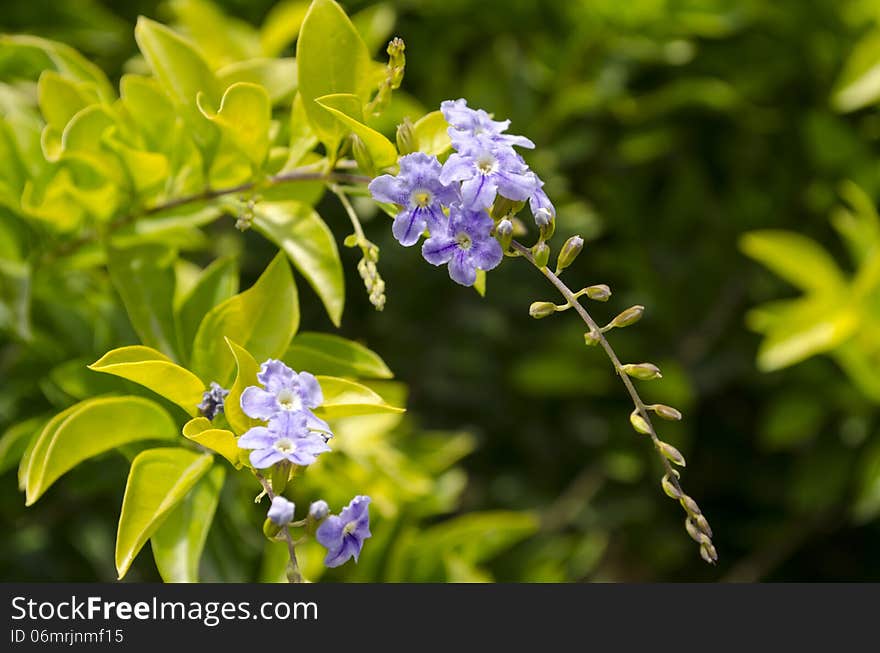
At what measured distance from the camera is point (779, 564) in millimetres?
2896

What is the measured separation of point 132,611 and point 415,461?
89 centimetres

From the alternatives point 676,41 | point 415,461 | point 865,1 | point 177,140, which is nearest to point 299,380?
point 177,140

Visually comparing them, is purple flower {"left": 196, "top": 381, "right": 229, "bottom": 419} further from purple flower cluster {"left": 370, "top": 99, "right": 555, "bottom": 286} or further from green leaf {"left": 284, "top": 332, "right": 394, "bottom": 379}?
purple flower cluster {"left": 370, "top": 99, "right": 555, "bottom": 286}

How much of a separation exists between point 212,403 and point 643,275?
5.37 ft

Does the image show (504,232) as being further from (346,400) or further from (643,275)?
(643,275)

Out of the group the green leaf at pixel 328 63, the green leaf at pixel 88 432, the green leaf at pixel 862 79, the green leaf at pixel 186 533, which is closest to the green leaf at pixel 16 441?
the green leaf at pixel 88 432

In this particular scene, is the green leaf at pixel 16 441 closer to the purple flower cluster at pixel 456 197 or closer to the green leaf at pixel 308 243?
the green leaf at pixel 308 243

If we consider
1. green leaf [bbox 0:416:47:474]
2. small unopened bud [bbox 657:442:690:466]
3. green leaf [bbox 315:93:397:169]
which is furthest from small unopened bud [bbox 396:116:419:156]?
green leaf [bbox 0:416:47:474]

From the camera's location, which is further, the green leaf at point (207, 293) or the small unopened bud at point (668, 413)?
the green leaf at point (207, 293)

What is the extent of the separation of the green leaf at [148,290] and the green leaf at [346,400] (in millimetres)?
297

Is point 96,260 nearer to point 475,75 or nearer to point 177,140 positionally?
point 177,140

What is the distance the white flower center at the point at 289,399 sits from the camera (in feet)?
3.48

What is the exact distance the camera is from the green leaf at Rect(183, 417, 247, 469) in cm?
106

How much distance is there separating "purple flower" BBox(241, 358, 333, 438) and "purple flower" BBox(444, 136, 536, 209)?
272 millimetres
